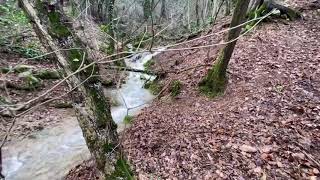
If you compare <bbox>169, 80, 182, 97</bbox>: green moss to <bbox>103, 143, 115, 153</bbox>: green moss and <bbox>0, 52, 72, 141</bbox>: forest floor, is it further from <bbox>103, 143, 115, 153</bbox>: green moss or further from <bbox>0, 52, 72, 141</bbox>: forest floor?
<bbox>103, 143, 115, 153</bbox>: green moss

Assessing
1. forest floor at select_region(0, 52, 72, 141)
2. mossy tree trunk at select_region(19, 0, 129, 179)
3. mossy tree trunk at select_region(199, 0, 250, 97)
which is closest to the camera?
mossy tree trunk at select_region(19, 0, 129, 179)

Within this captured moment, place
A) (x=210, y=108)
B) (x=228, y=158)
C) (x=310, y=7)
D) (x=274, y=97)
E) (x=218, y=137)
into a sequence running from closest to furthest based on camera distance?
1. (x=228, y=158)
2. (x=218, y=137)
3. (x=274, y=97)
4. (x=210, y=108)
5. (x=310, y=7)

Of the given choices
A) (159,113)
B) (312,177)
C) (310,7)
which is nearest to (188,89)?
(159,113)

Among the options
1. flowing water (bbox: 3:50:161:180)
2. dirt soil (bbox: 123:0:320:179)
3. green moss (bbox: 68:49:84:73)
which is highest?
green moss (bbox: 68:49:84:73)

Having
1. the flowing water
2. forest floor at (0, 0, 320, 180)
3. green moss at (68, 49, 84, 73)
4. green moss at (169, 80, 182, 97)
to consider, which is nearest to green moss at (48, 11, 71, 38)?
green moss at (68, 49, 84, 73)

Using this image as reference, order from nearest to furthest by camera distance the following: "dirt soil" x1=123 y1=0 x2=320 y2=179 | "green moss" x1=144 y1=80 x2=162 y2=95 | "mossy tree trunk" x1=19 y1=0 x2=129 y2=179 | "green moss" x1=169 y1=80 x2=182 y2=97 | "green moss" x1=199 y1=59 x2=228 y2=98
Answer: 1. "mossy tree trunk" x1=19 y1=0 x2=129 y2=179
2. "dirt soil" x1=123 y1=0 x2=320 y2=179
3. "green moss" x1=199 y1=59 x2=228 y2=98
4. "green moss" x1=169 y1=80 x2=182 y2=97
5. "green moss" x1=144 y1=80 x2=162 y2=95

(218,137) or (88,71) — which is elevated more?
(88,71)

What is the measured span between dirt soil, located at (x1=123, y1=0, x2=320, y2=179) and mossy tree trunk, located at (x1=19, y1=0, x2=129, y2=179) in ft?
3.81

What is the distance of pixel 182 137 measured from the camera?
6.23 meters

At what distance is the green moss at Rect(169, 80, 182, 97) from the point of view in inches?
352

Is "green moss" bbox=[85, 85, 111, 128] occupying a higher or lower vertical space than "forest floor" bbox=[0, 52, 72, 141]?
higher

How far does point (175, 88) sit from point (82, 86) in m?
5.06

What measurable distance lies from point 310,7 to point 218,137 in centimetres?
845

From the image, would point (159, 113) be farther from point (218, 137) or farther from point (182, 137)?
point (218, 137)
